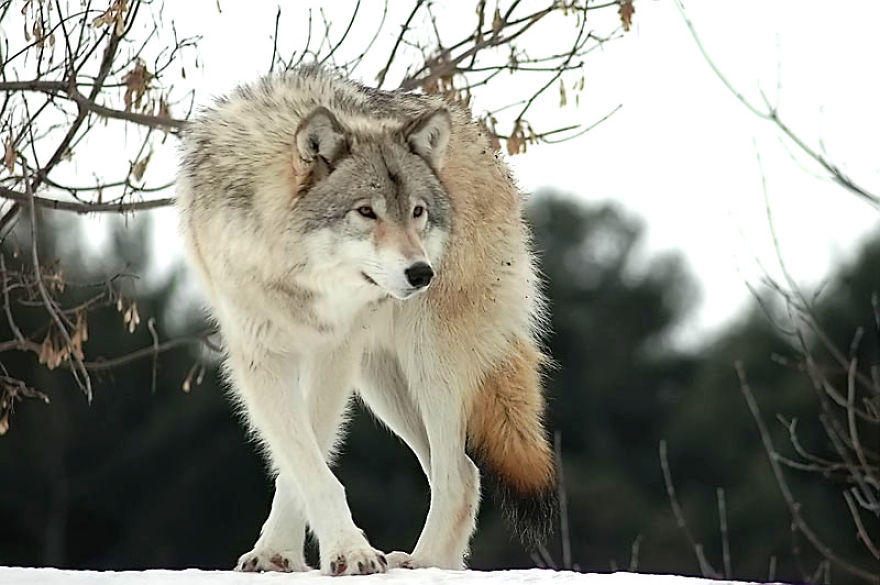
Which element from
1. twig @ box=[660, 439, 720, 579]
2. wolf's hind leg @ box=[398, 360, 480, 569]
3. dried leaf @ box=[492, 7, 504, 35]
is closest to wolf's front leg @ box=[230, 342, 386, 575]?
wolf's hind leg @ box=[398, 360, 480, 569]

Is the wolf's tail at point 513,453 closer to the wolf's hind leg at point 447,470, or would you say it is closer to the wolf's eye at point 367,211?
the wolf's hind leg at point 447,470

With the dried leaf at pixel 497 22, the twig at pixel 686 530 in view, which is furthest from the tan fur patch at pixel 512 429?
the dried leaf at pixel 497 22

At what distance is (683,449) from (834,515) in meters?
4.87

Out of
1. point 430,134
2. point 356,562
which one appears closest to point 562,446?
point 430,134

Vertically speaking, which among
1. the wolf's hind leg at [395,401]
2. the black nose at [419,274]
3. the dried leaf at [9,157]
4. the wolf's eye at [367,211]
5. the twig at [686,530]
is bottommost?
the twig at [686,530]

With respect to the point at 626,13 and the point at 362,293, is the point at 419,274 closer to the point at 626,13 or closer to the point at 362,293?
the point at 362,293

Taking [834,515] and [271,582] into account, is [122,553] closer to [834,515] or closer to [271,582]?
[834,515]

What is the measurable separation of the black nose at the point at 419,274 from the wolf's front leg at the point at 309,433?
785mm

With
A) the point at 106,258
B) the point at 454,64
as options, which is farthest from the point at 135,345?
the point at 454,64

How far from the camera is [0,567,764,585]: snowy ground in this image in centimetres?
491

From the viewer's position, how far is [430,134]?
6102mm

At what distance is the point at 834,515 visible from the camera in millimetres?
23781

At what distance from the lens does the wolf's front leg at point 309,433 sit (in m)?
5.65

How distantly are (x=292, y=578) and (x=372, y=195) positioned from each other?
1502mm
